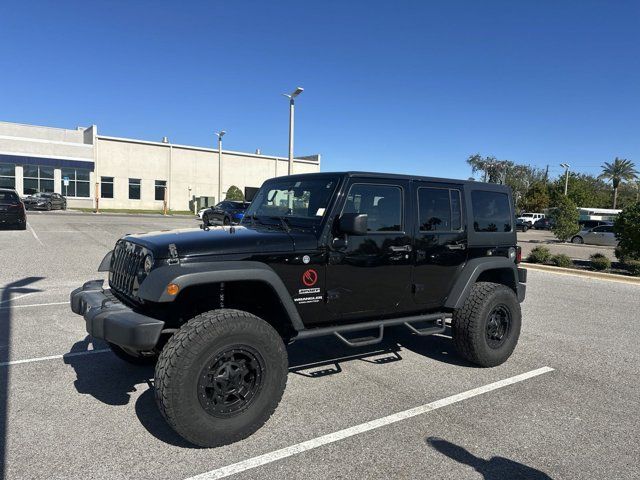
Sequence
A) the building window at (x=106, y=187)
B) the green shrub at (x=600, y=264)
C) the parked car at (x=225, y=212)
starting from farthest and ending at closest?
the building window at (x=106, y=187) → the parked car at (x=225, y=212) → the green shrub at (x=600, y=264)

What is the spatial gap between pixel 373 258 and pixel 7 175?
1725 inches

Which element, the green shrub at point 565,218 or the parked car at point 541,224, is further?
the parked car at point 541,224

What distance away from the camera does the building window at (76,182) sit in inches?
1624

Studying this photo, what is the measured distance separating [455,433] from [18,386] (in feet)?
12.0

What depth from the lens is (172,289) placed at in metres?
3.13

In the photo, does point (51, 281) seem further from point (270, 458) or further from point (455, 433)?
point (455, 433)

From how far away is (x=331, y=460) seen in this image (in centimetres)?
307

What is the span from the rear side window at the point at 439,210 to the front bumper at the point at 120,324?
2642mm

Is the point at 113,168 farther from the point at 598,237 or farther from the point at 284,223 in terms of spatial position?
the point at 284,223

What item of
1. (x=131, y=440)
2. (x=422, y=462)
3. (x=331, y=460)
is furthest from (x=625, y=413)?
(x=131, y=440)

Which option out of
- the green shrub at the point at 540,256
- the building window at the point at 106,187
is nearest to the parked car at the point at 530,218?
the green shrub at the point at 540,256

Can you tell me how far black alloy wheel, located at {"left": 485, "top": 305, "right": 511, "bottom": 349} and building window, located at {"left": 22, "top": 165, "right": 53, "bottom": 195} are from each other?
42.1m

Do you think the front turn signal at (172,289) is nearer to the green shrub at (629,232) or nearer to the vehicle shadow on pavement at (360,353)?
the vehicle shadow on pavement at (360,353)

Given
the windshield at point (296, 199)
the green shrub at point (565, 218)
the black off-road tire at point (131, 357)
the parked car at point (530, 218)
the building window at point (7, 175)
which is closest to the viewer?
the windshield at point (296, 199)
